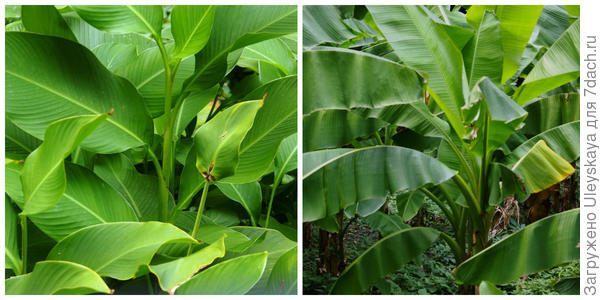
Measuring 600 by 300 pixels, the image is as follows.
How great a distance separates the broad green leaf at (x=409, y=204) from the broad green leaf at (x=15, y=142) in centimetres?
87

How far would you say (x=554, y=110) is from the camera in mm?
1110

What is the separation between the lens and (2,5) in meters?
0.78

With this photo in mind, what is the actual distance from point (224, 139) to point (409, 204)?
78 cm

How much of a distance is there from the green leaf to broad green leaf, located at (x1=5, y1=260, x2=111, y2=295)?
34mm

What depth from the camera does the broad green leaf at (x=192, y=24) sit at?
66cm

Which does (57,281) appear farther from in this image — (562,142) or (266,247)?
(562,142)

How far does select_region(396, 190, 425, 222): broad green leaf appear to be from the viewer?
1.23m

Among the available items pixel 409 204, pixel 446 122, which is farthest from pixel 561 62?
pixel 409 204

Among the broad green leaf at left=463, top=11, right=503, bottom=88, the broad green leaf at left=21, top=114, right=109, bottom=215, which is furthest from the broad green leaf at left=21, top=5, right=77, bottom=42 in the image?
the broad green leaf at left=463, top=11, right=503, bottom=88

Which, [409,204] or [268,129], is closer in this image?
[268,129]

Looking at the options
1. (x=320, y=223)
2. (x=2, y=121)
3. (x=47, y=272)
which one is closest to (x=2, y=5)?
(x=2, y=121)
